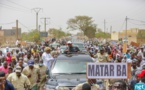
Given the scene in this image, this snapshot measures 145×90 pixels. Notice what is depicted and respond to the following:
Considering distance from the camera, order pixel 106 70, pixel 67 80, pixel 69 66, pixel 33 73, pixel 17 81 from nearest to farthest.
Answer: pixel 106 70 < pixel 17 81 < pixel 67 80 < pixel 33 73 < pixel 69 66

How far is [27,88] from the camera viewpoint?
966cm

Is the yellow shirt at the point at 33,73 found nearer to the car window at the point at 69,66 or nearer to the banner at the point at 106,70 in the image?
the car window at the point at 69,66

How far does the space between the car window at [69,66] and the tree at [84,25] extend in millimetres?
94268

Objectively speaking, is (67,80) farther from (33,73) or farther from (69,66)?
(33,73)

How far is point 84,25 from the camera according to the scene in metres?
106

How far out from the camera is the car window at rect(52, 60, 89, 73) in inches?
428

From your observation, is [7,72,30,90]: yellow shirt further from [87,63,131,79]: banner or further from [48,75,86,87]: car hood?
[87,63,131,79]: banner

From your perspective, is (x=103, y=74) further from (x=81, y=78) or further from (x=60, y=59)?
(x=60, y=59)

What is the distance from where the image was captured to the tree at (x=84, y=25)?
106125 mm

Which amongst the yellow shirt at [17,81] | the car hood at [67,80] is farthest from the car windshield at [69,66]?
the yellow shirt at [17,81]

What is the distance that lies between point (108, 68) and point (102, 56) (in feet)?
21.5

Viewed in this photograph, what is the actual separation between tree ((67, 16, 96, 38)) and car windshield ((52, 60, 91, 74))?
309 ft

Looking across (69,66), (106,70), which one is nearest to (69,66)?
(69,66)

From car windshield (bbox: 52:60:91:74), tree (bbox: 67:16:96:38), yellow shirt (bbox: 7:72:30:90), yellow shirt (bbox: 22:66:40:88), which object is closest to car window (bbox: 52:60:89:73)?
car windshield (bbox: 52:60:91:74)
